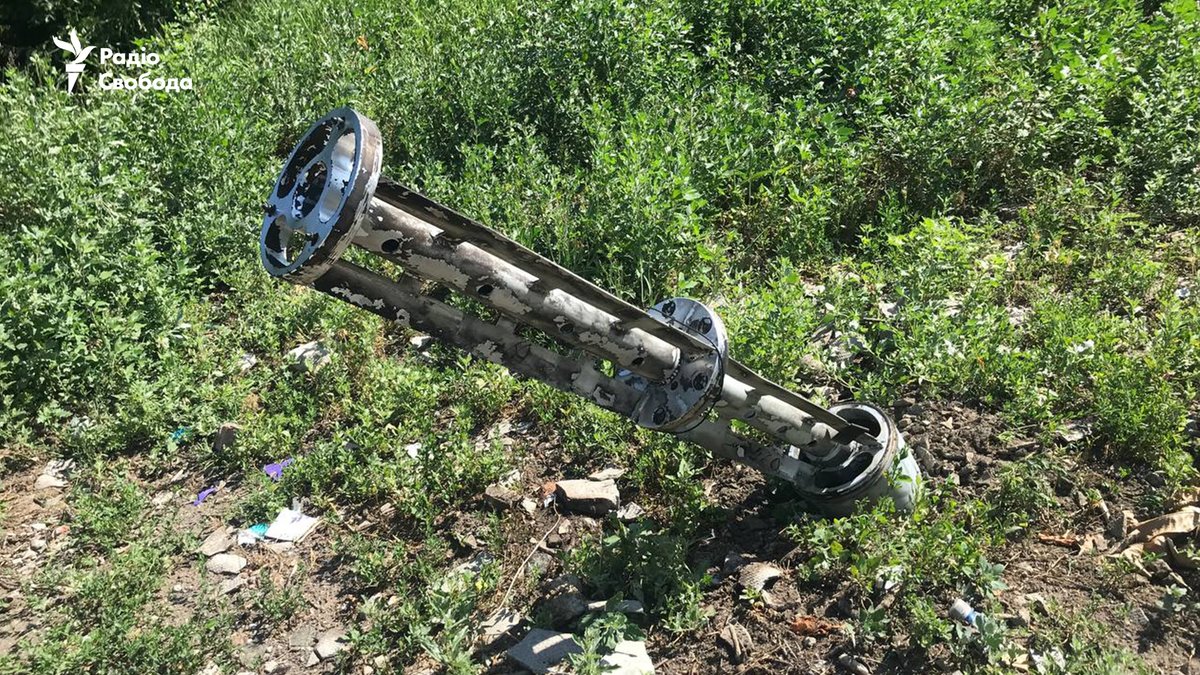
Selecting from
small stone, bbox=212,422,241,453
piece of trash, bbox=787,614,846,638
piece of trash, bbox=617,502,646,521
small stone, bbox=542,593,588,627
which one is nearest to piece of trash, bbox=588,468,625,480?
piece of trash, bbox=617,502,646,521

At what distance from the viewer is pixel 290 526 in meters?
4.21

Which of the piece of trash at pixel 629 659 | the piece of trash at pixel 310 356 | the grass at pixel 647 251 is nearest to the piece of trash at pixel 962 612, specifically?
the grass at pixel 647 251

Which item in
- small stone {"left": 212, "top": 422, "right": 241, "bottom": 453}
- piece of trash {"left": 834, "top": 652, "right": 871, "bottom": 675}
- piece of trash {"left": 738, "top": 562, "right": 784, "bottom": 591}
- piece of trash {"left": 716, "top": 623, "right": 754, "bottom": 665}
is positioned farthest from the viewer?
small stone {"left": 212, "top": 422, "right": 241, "bottom": 453}

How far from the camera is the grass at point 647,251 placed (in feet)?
12.3

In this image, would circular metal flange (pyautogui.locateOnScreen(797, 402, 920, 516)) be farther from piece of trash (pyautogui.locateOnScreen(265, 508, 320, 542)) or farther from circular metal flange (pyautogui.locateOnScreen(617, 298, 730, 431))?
piece of trash (pyautogui.locateOnScreen(265, 508, 320, 542))

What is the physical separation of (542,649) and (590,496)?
756 millimetres

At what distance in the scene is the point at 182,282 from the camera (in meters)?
5.49

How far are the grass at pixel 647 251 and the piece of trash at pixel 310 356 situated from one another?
2.8 inches

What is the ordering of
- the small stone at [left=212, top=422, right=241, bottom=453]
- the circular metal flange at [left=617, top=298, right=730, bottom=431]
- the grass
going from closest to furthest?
the circular metal flange at [left=617, top=298, right=730, bottom=431] → the grass → the small stone at [left=212, top=422, right=241, bottom=453]

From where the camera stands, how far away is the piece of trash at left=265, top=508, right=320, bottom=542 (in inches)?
164

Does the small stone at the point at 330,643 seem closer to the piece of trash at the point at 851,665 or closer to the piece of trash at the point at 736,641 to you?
the piece of trash at the point at 736,641

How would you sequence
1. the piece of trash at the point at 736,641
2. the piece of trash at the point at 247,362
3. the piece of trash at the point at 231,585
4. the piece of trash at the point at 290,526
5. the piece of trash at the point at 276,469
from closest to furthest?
the piece of trash at the point at 736,641 → the piece of trash at the point at 231,585 → the piece of trash at the point at 290,526 → the piece of trash at the point at 276,469 → the piece of trash at the point at 247,362

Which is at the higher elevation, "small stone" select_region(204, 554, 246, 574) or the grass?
the grass

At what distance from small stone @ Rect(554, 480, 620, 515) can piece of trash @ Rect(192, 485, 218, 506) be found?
5.59 feet
